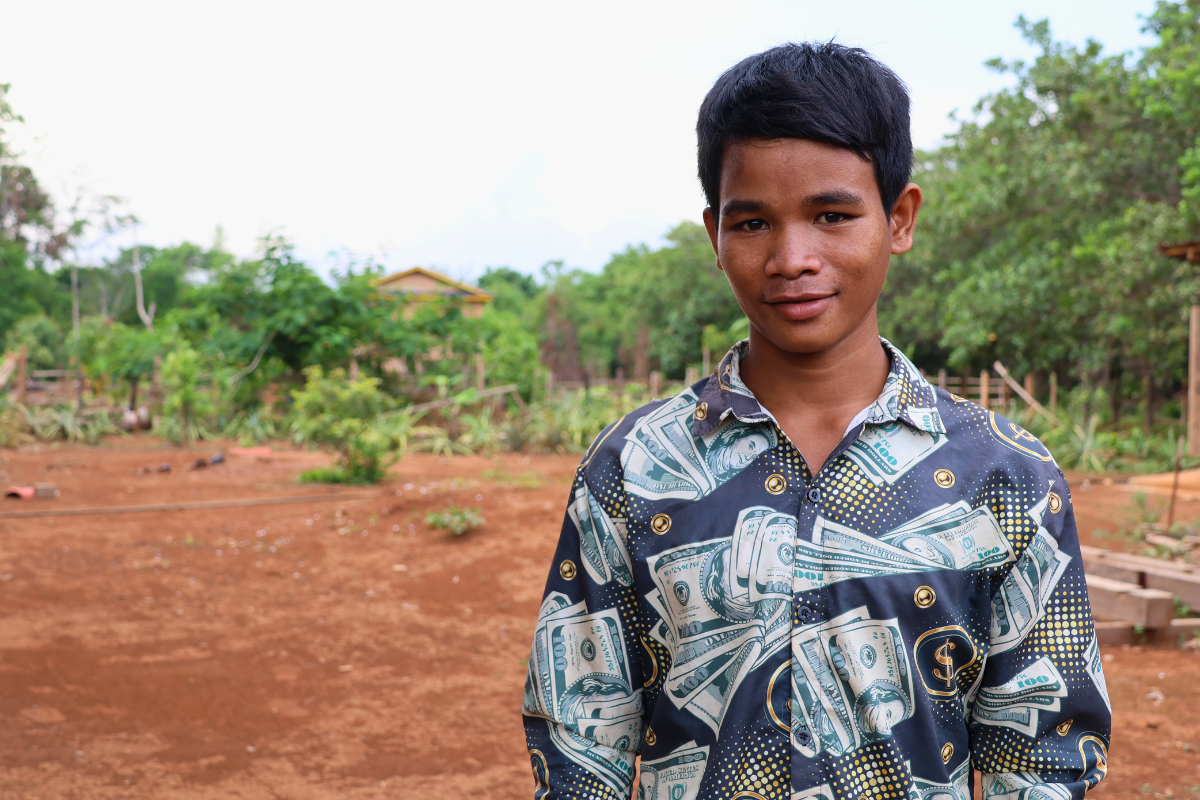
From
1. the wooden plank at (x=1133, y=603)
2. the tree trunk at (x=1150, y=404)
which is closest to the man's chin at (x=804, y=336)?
the wooden plank at (x=1133, y=603)

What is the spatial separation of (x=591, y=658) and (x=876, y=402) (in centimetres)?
50

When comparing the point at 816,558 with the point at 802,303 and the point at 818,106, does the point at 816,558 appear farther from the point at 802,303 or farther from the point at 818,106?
the point at 818,106

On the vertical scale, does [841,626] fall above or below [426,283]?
below

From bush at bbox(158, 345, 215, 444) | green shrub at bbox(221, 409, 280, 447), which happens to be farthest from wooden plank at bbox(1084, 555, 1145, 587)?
green shrub at bbox(221, 409, 280, 447)

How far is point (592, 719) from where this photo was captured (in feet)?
4.06

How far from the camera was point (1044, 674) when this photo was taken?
3.74ft

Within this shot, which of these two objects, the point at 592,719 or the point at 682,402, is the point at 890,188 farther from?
the point at 592,719

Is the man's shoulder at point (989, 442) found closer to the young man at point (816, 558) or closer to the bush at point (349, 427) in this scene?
the young man at point (816, 558)

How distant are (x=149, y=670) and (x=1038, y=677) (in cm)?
484

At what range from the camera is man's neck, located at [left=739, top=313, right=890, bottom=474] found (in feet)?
4.14

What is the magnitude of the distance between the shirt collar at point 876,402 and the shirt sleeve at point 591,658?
0.14 meters

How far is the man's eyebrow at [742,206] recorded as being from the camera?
1.20 metres

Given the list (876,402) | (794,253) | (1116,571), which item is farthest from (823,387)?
(1116,571)

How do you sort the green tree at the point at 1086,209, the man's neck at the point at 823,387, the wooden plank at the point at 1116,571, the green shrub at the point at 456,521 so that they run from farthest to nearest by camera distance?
the green tree at the point at 1086,209, the green shrub at the point at 456,521, the wooden plank at the point at 1116,571, the man's neck at the point at 823,387
